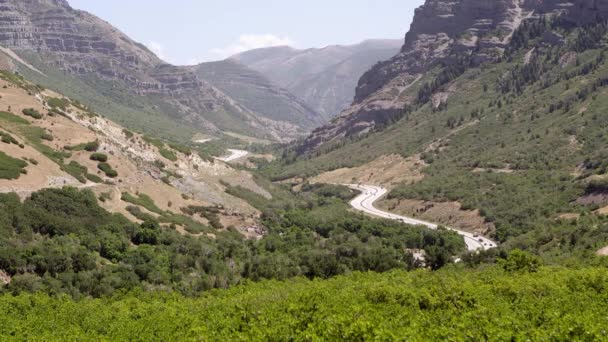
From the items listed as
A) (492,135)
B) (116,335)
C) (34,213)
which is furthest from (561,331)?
(492,135)

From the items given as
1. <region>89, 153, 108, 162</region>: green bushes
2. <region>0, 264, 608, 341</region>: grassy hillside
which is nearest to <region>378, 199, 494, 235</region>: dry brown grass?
<region>0, 264, 608, 341</region>: grassy hillside

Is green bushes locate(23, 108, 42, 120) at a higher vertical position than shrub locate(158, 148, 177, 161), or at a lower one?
higher

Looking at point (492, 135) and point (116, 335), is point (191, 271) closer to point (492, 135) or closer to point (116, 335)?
point (116, 335)

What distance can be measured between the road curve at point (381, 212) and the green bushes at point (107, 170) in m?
57.2

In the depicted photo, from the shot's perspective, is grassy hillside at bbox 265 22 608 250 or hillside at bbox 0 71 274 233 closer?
hillside at bbox 0 71 274 233

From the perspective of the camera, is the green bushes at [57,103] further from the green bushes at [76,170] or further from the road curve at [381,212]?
the road curve at [381,212]

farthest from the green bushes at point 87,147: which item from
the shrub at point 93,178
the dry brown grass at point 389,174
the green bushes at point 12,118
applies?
the dry brown grass at point 389,174

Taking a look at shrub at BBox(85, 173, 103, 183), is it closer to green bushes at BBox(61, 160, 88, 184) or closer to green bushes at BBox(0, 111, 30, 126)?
green bushes at BBox(61, 160, 88, 184)

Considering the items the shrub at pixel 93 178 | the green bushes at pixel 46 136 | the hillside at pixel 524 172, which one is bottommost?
the hillside at pixel 524 172

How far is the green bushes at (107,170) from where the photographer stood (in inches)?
3438

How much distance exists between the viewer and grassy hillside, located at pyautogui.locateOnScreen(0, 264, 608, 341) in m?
29.5

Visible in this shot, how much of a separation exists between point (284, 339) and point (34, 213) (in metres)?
44.5

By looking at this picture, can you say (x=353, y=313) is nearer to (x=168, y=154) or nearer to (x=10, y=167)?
(x=10, y=167)

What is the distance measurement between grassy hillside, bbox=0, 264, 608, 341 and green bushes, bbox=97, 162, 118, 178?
39334mm
